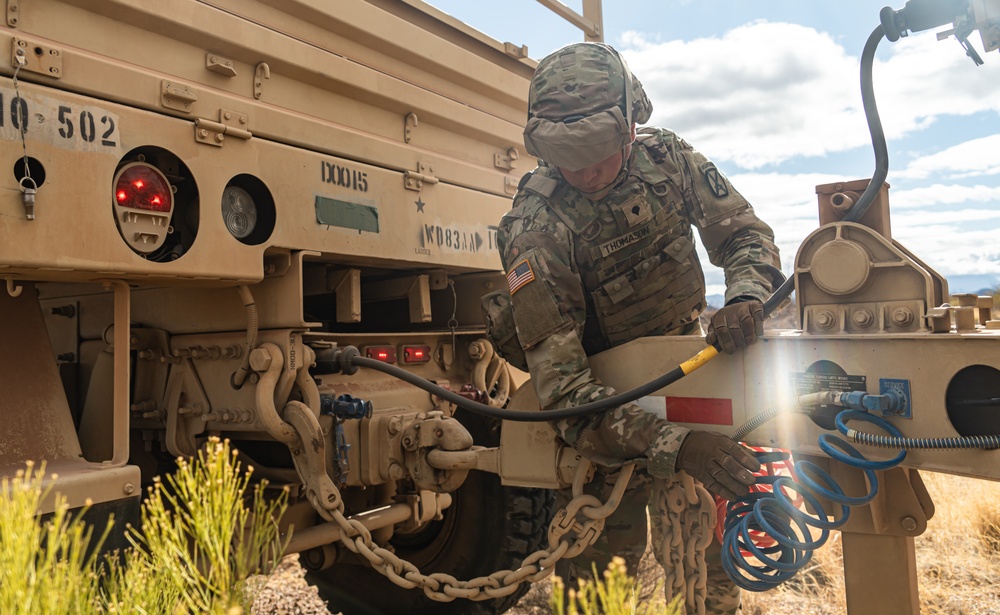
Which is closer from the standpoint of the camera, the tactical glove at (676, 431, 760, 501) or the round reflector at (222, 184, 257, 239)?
the tactical glove at (676, 431, 760, 501)

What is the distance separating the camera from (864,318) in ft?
6.11

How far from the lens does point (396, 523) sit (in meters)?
3.17

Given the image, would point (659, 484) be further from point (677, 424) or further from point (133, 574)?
point (133, 574)

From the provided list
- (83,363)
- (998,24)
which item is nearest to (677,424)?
(998,24)

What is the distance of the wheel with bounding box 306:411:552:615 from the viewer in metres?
3.32

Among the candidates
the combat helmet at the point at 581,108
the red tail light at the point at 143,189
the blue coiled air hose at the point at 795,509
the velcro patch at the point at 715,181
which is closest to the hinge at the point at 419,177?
the combat helmet at the point at 581,108

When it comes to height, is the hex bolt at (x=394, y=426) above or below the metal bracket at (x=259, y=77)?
below

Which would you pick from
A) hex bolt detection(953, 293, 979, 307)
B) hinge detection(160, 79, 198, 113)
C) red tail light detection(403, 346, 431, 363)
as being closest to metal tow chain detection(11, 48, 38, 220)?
hinge detection(160, 79, 198, 113)

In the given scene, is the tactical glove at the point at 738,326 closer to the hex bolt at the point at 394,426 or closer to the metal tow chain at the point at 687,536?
the metal tow chain at the point at 687,536

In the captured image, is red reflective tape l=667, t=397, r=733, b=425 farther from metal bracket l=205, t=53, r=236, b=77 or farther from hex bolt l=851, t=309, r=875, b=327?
metal bracket l=205, t=53, r=236, b=77

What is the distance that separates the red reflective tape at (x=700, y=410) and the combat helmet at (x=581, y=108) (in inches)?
29.1

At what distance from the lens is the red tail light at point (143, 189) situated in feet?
7.31

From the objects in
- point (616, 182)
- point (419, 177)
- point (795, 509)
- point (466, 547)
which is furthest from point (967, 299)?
point (466, 547)

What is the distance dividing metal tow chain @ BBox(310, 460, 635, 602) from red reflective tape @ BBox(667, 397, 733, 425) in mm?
208
